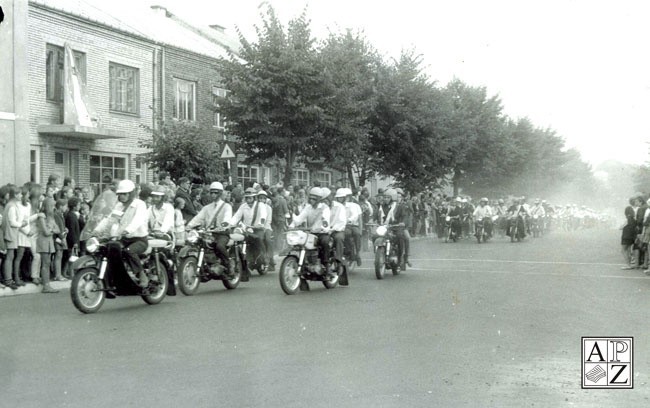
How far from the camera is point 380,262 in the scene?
16.3m

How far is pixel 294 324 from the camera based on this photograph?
10.0 m

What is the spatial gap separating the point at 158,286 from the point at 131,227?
3.71ft

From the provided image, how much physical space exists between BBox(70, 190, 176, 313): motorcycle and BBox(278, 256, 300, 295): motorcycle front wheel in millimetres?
1767

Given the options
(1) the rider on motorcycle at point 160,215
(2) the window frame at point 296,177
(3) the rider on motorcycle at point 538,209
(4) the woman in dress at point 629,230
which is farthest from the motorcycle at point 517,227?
(1) the rider on motorcycle at point 160,215

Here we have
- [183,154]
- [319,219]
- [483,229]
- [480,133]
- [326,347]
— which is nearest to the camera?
Answer: [326,347]

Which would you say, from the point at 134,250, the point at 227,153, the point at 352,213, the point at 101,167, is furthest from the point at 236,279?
the point at 101,167

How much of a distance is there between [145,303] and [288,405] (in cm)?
685

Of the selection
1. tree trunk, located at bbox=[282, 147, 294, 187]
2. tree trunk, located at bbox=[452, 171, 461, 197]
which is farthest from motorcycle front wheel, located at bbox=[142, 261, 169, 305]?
tree trunk, located at bbox=[452, 171, 461, 197]

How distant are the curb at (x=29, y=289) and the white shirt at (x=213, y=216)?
2.59 m

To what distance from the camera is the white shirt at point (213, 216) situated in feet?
47.2

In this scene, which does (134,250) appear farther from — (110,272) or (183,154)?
(183,154)

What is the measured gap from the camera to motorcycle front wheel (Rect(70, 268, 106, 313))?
1102 centimetres

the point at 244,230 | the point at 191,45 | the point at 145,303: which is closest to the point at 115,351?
the point at 145,303

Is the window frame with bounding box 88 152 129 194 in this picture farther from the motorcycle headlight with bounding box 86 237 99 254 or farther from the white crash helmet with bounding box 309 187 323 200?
the motorcycle headlight with bounding box 86 237 99 254
